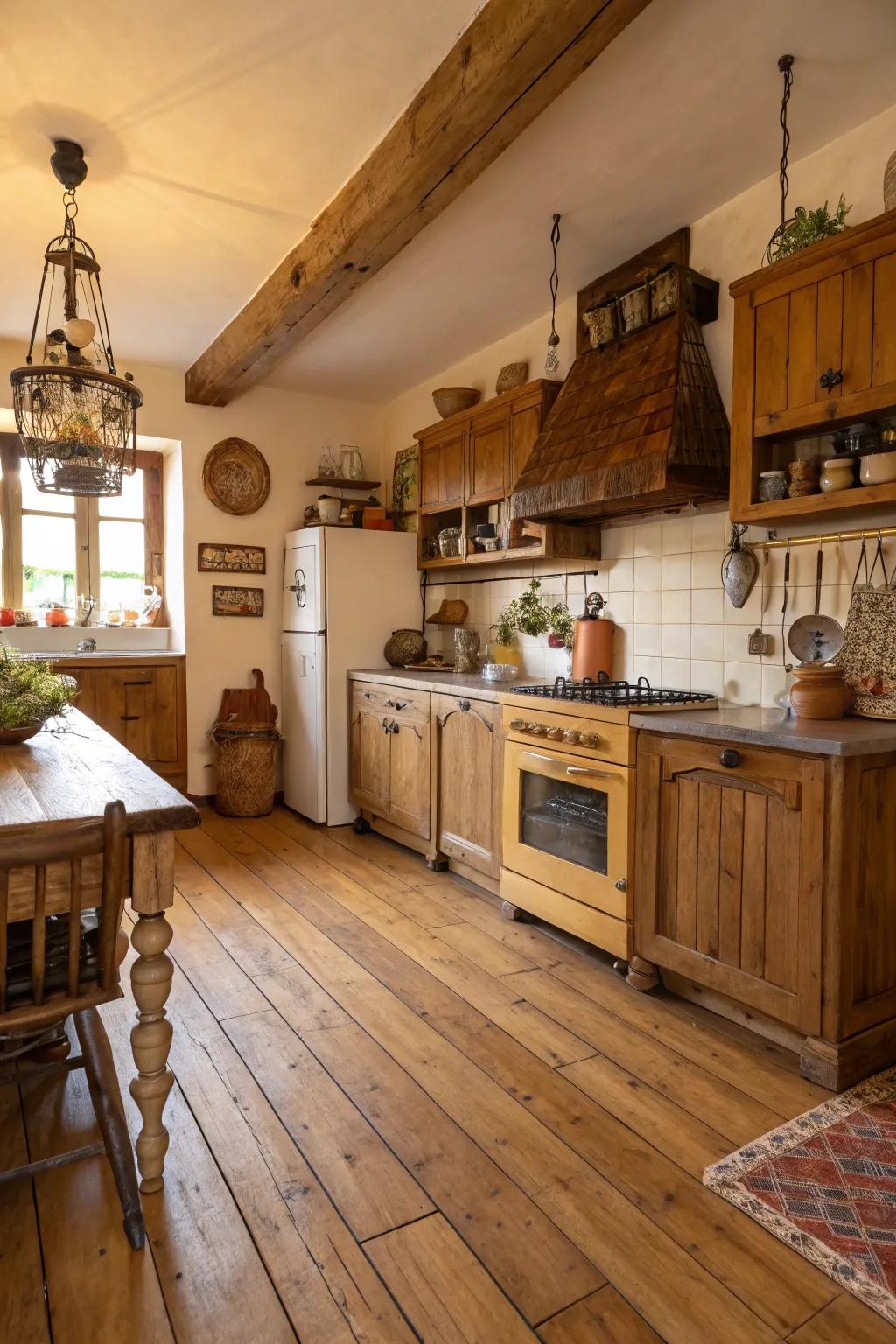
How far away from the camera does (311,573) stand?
4.42 metres

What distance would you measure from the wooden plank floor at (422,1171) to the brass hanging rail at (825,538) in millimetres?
1496

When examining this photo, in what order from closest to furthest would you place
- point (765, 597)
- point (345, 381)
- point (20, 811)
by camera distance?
1. point (20, 811)
2. point (765, 597)
3. point (345, 381)

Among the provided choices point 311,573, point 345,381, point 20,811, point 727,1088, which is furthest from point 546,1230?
point 345,381

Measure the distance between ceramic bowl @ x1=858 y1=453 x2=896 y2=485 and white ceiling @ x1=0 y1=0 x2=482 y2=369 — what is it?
1524mm

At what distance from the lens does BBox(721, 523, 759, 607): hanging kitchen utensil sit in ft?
8.80

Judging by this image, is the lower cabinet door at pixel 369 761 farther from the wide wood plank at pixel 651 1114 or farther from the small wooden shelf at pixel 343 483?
the wide wood plank at pixel 651 1114

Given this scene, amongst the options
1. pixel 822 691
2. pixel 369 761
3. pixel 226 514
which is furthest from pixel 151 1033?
pixel 226 514

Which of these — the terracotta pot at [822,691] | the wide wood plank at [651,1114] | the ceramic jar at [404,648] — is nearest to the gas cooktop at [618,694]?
the terracotta pot at [822,691]

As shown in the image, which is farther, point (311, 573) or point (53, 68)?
point (311, 573)

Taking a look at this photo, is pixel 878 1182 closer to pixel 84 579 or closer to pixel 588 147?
pixel 588 147

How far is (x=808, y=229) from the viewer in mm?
2258

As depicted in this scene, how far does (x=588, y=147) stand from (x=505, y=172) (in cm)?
28

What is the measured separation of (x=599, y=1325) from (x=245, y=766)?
3626mm

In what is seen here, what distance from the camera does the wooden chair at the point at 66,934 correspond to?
1250mm
